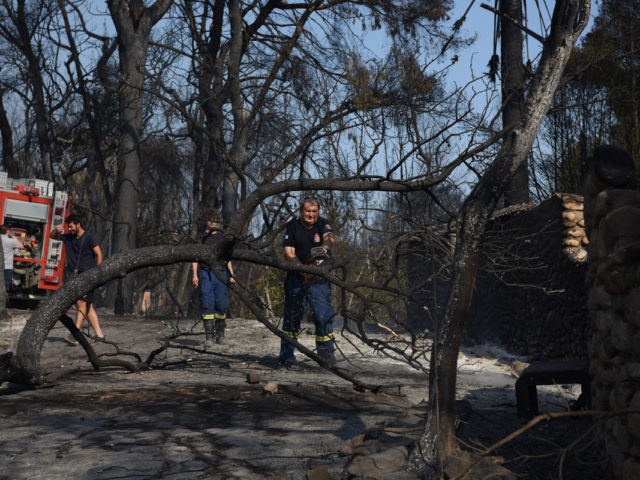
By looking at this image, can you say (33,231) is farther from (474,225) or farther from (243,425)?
(474,225)

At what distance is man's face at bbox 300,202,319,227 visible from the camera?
23.0 ft

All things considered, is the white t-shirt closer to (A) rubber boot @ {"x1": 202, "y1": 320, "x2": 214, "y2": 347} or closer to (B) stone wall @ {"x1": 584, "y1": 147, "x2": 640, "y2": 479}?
(A) rubber boot @ {"x1": 202, "y1": 320, "x2": 214, "y2": 347}

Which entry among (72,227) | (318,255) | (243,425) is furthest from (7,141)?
(243,425)

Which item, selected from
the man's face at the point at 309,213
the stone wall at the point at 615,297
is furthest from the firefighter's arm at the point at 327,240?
the stone wall at the point at 615,297

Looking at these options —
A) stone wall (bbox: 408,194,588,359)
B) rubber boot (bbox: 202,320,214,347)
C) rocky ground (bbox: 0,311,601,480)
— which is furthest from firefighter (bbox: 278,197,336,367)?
rubber boot (bbox: 202,320,214,347)

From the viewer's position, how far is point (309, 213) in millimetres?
7035

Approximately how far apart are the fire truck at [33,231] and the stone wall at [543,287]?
9.19m

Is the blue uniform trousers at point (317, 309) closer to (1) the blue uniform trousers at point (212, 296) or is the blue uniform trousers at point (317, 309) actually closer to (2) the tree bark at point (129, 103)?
(1) the blue uniform trousers at point (212, 296)

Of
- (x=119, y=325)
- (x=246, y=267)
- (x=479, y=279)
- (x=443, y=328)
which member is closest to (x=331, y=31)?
(x=479, y=279)

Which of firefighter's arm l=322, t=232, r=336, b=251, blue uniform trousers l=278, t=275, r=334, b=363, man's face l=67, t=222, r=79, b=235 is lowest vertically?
blue uniform trousers l=278, t=275, r=334, b=363

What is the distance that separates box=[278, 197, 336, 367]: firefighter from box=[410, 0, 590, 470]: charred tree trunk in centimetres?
315

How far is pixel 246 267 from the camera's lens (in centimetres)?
2098

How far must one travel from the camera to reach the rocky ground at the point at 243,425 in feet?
11.7

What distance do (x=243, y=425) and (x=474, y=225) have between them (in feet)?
7.12
